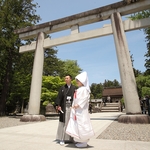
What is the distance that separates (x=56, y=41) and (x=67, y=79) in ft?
20.7

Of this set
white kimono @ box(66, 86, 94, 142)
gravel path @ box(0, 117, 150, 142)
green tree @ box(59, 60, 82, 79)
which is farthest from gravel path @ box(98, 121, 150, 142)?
green tree @ box(59, 60, 82, 79)

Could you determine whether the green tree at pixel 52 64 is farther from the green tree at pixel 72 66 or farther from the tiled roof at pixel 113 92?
the tiled roof at pixel 113 92

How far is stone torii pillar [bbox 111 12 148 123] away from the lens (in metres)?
6.60

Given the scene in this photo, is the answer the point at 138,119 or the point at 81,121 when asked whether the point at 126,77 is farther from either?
the point at 81,121

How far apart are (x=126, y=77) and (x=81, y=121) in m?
4.70

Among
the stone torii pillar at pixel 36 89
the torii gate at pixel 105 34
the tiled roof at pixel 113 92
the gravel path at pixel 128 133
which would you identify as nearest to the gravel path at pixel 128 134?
the gravel path at pixel 128 133

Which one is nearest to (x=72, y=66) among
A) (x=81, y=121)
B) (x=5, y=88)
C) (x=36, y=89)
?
(x=5, y=88)

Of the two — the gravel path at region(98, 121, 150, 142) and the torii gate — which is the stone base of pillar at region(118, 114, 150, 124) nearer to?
the torii gate

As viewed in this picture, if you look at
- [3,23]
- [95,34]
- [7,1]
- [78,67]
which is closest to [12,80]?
[3,23]

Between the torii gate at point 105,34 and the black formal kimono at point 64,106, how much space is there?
405cm

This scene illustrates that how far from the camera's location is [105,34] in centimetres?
838

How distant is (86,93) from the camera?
336 centimetres

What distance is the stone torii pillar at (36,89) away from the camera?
857cm

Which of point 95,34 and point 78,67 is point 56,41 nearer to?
point 95,34
